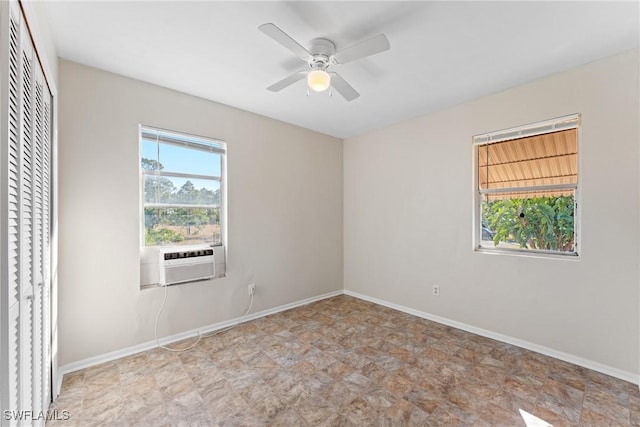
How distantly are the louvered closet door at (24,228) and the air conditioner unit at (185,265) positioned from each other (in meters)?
0.94

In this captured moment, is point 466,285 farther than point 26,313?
Yes

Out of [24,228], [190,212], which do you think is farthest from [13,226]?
[190,212]

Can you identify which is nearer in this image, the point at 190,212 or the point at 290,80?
the point at 290,80

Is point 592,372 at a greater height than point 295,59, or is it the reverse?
point 295,59

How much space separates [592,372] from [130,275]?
4146 mm

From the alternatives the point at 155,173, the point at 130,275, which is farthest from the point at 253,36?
the point at 130,275

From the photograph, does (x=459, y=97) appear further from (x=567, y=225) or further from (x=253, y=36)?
(x=253, y=36)

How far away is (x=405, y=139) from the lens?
149 inches

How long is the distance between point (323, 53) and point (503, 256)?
105 inches

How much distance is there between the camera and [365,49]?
1.84m

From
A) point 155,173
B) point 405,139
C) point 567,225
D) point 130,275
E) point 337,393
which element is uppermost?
point 405,139

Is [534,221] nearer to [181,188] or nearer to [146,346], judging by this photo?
[181,188]

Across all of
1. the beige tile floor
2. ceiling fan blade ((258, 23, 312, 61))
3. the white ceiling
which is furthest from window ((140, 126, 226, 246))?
ceiling fan blade ((258, 23, 312, 61))

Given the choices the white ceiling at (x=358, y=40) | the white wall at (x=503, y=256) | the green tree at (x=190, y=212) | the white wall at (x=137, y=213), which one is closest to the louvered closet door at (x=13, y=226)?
the white ceiling at (x=358, y=40)
